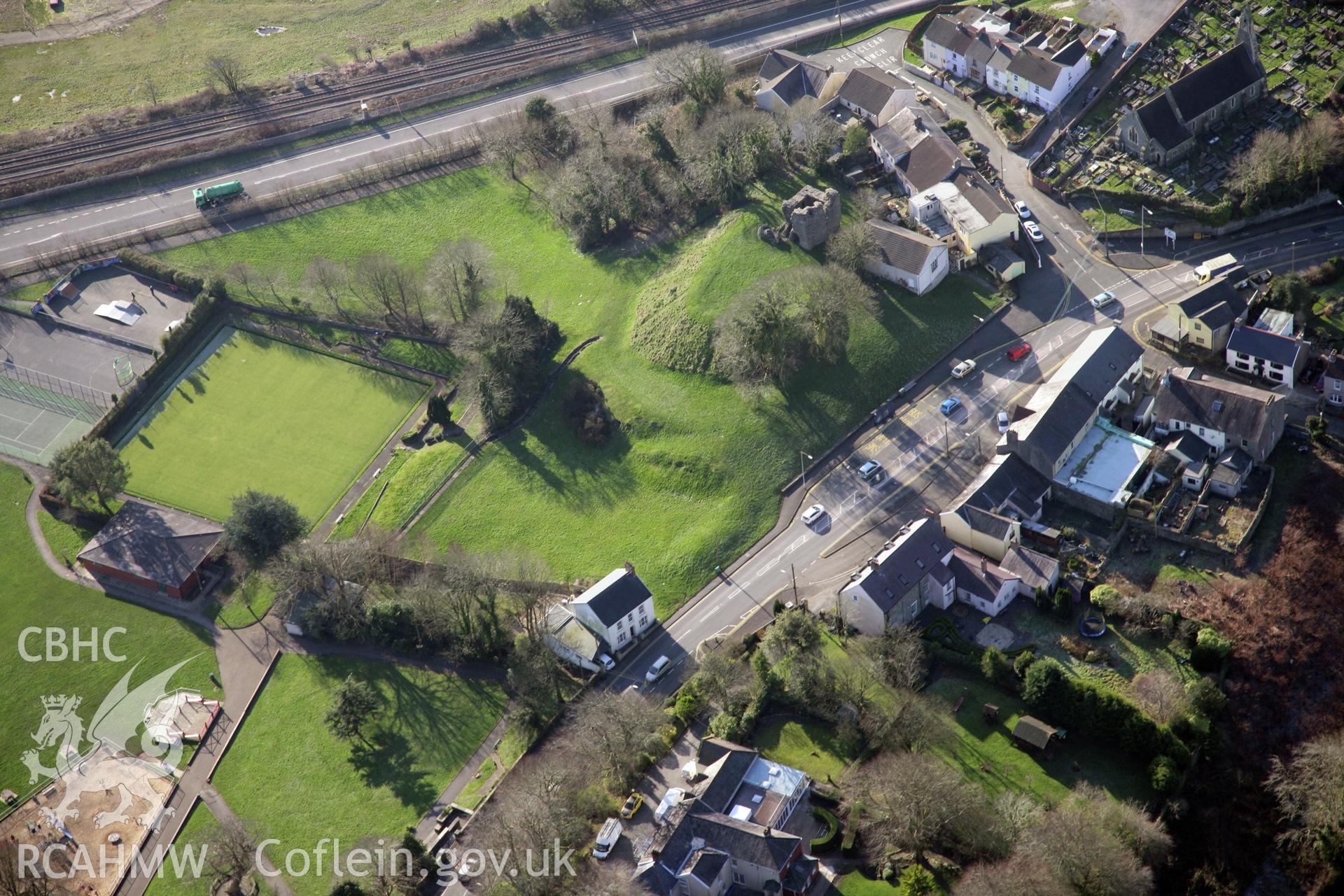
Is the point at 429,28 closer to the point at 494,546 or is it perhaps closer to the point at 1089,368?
the point at 494,546

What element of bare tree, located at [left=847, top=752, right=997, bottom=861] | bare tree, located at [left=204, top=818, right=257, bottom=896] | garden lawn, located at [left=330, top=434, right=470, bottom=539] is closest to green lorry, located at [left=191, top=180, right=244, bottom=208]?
garden lawn, located at [left=330, top=434, right=470, bottom=539]

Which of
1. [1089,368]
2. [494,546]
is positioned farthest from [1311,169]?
[494,546]

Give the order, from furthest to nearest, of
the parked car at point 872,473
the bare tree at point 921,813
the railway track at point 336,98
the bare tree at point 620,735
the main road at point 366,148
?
the railway track at point 336,98 → the main road at point 366,148 → the parked car at point 872,473 → the bare tree at point 620,735 → the bare tree at point 921,813

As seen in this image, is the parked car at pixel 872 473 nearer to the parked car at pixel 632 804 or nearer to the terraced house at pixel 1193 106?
the parked car at pixel 632 804

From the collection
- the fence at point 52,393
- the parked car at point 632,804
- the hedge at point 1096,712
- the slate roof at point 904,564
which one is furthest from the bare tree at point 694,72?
the parked car at point 632,804

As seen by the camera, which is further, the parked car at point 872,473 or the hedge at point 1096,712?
the parked car at point 872,473

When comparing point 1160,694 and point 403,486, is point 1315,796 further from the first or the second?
point 403,486

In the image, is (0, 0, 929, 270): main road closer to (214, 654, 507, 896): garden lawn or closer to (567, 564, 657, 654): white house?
(214, 654, 507, 896): garden lawn
